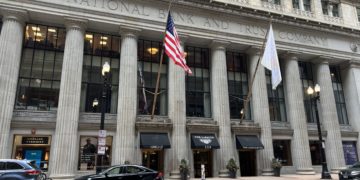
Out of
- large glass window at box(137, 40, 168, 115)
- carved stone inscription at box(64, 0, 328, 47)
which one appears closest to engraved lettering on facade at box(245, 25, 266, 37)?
carved stone inscription at box(64, 0, 328, 47)

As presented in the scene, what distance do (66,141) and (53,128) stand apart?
181 centimetres

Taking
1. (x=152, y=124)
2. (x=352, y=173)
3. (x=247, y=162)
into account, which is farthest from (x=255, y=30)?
(x=352, y=173)

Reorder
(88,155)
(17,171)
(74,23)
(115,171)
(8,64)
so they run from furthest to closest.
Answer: (74,23) < (88,155) < (8,64) < (115,171) < (17,171)

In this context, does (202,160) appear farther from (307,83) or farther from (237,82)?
(307,83)

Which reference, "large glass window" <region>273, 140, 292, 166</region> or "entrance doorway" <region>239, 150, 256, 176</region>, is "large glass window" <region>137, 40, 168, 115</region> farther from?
"large glass window" <region>273, 140, 292, 166</region>

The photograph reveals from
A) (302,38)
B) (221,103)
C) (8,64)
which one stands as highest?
(302,38)

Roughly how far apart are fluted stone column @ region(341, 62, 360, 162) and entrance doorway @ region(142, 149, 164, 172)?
2326 cm

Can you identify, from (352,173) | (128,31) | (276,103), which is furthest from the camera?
(276,103)

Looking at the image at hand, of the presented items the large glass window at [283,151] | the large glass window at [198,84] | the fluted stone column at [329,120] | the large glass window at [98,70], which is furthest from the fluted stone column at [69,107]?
the fluted stone column at [329,120]

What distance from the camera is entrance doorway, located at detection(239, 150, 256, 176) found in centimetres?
2569

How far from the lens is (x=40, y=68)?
22.4m

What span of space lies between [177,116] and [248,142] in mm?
7089

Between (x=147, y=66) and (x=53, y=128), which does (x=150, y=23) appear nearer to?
(x=147, y=66)

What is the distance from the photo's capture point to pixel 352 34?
32.6 meters
